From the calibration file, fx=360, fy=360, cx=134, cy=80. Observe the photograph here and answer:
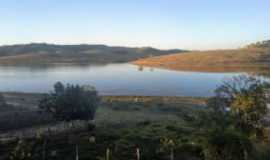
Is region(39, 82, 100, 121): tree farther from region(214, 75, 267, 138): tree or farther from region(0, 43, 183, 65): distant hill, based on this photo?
region(0, 43, 183, 65): distant hill

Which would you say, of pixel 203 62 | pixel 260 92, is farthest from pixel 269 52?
pixel 260 92

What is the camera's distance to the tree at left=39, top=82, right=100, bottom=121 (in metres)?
22.2

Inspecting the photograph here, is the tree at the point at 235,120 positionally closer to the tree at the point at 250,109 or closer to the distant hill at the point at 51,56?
the tree at the point at 250,109

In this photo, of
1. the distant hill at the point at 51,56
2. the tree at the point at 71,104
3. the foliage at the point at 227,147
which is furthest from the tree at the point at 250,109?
the distant hill at the point at 51,56

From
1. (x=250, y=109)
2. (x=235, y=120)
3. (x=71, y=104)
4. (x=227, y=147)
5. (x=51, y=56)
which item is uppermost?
(x=51, y=56)

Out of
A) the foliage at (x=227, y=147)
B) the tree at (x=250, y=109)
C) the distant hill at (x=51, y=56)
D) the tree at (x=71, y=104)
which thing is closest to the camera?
the foliage at (x=227, y=147)

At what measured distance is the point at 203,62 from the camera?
11400cm

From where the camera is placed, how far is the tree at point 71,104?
873 inches

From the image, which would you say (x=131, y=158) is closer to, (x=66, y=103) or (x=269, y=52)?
(x=66, y=103)

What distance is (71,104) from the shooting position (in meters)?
22.2

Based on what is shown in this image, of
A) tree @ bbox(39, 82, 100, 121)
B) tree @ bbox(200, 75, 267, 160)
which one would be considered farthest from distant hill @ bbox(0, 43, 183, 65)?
tree @ bbox(200, 75, 267, 160)

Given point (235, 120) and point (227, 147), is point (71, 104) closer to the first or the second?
point (235, 120)

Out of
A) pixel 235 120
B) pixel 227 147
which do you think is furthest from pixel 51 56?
pixel 227 147

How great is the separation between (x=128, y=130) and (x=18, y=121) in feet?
23.4
